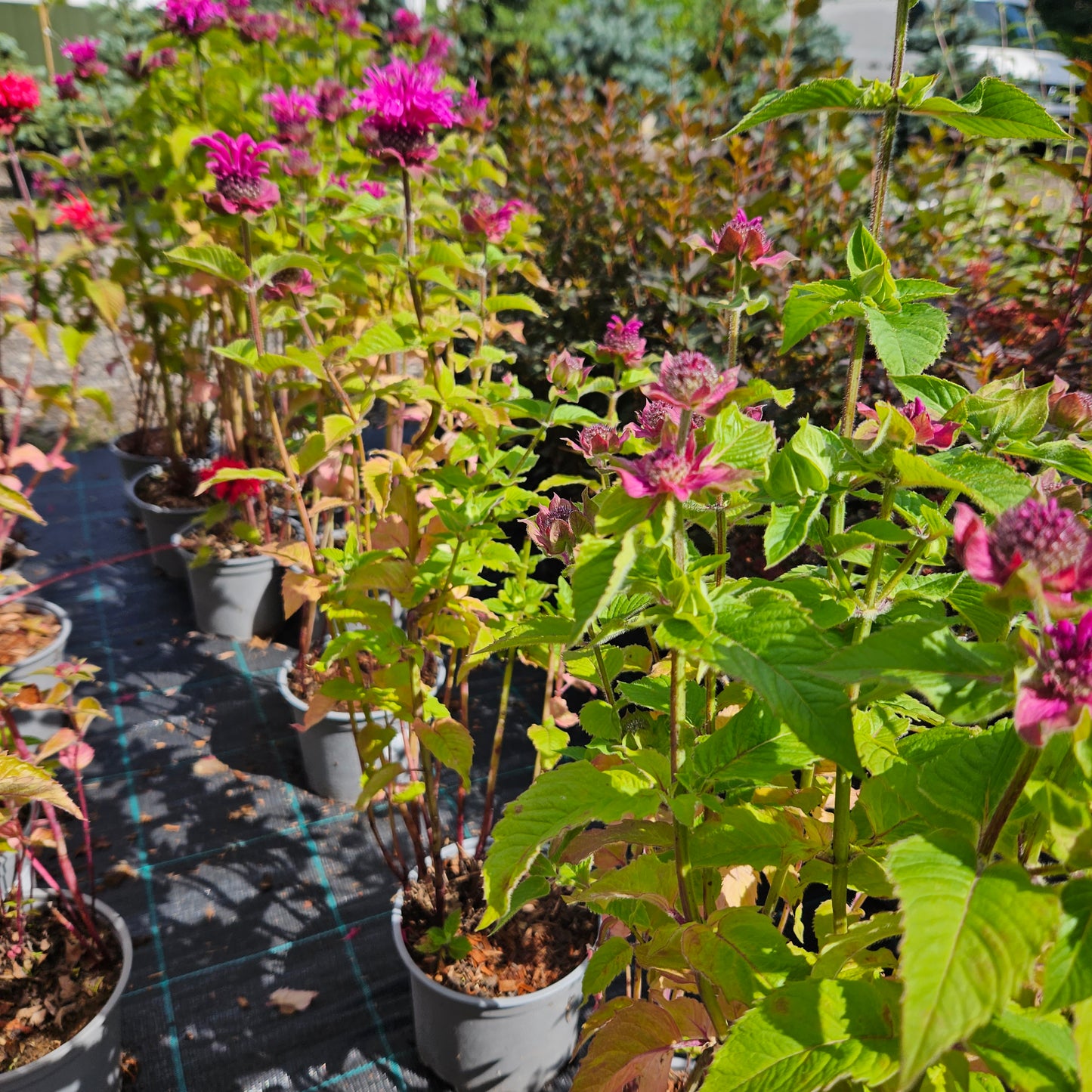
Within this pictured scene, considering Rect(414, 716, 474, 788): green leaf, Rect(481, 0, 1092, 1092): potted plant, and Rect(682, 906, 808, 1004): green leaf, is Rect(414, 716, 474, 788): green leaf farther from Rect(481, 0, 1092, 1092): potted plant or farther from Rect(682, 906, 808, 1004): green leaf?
Rect(682, 906, 808, 1004): green leaf

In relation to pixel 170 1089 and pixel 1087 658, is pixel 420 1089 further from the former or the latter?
pixel 1087 658

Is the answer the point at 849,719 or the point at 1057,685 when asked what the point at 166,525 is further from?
the point at 1057,685

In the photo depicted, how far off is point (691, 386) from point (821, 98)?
382 millimetres

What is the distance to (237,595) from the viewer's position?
9.07 ft

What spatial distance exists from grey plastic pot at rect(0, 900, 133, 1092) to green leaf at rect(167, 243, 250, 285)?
3.84 ft

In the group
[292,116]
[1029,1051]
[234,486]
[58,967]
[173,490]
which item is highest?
[292,116]

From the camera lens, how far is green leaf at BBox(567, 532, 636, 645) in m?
0.52

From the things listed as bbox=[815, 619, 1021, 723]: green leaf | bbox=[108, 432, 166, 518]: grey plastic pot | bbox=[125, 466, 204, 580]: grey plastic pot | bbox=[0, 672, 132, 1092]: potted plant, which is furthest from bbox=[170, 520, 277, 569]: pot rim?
bbox=[815, 619, 1021, 723]: green leaf

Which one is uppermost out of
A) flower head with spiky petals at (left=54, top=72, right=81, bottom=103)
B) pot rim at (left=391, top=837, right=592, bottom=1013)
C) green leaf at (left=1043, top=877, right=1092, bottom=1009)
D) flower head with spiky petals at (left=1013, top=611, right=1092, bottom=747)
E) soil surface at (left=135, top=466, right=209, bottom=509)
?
flower head with spiky petals at (left=54, top=72, right=81, bottom=103)

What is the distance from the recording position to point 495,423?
134 cm

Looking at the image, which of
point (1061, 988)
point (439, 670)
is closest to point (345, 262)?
point (439, 670)

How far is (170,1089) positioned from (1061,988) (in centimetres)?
167

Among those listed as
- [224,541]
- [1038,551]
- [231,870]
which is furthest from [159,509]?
[1038,551]

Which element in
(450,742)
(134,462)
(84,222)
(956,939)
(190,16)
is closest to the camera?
(956,939)
